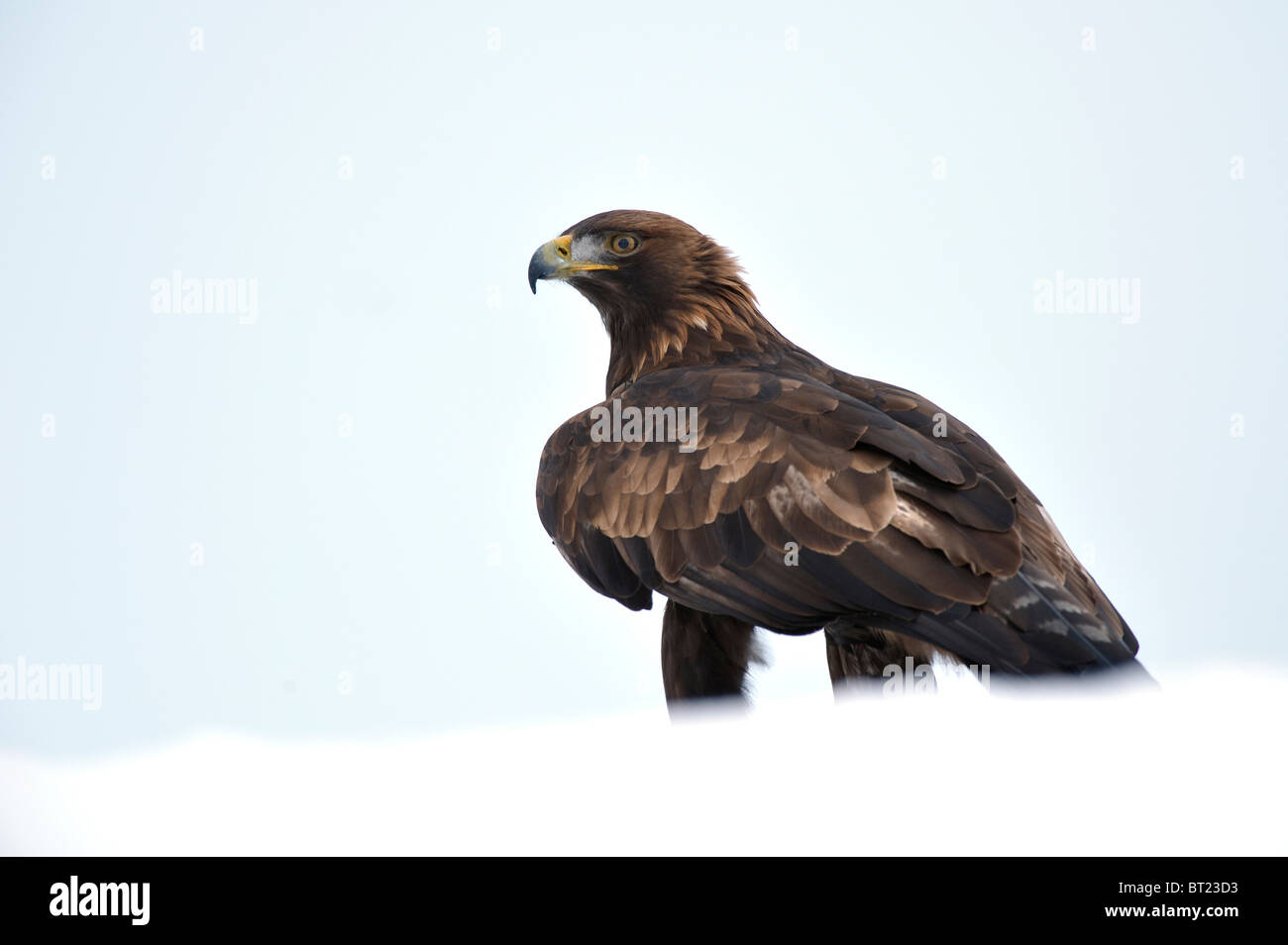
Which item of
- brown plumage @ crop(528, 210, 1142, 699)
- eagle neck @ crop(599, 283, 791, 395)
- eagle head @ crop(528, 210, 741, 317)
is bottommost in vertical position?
brown plumage @ crop(528, 210, 1142, 699)

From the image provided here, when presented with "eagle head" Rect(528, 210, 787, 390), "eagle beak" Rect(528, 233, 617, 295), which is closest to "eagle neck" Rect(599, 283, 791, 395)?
"eagle head" Rect(528, 210, 787, 390)

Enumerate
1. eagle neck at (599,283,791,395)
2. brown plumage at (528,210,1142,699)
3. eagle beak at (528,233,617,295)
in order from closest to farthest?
brown plumage at (528,210,1142,699) → eagle neck at (599,283,791,395) → eagle beak at (528,233,617,295)

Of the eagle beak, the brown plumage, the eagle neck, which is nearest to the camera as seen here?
the brown plumage

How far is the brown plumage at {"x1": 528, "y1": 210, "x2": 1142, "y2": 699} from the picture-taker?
162 inches

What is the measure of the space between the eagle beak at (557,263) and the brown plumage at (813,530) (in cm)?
61

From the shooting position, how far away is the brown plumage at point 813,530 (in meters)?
4.12

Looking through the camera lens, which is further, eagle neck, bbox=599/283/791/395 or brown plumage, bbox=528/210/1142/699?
eagle neck, bbox=599/283/791/395

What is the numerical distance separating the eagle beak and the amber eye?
0.08 metres

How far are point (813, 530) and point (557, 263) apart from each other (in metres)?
2.15

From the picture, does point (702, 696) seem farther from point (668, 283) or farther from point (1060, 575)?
point (668, 283)

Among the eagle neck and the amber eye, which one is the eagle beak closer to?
the amber eye

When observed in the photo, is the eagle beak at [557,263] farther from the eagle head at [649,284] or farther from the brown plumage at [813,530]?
the brown plumage at [813,530]

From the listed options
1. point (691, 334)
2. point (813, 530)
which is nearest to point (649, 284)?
point (691, 334)
